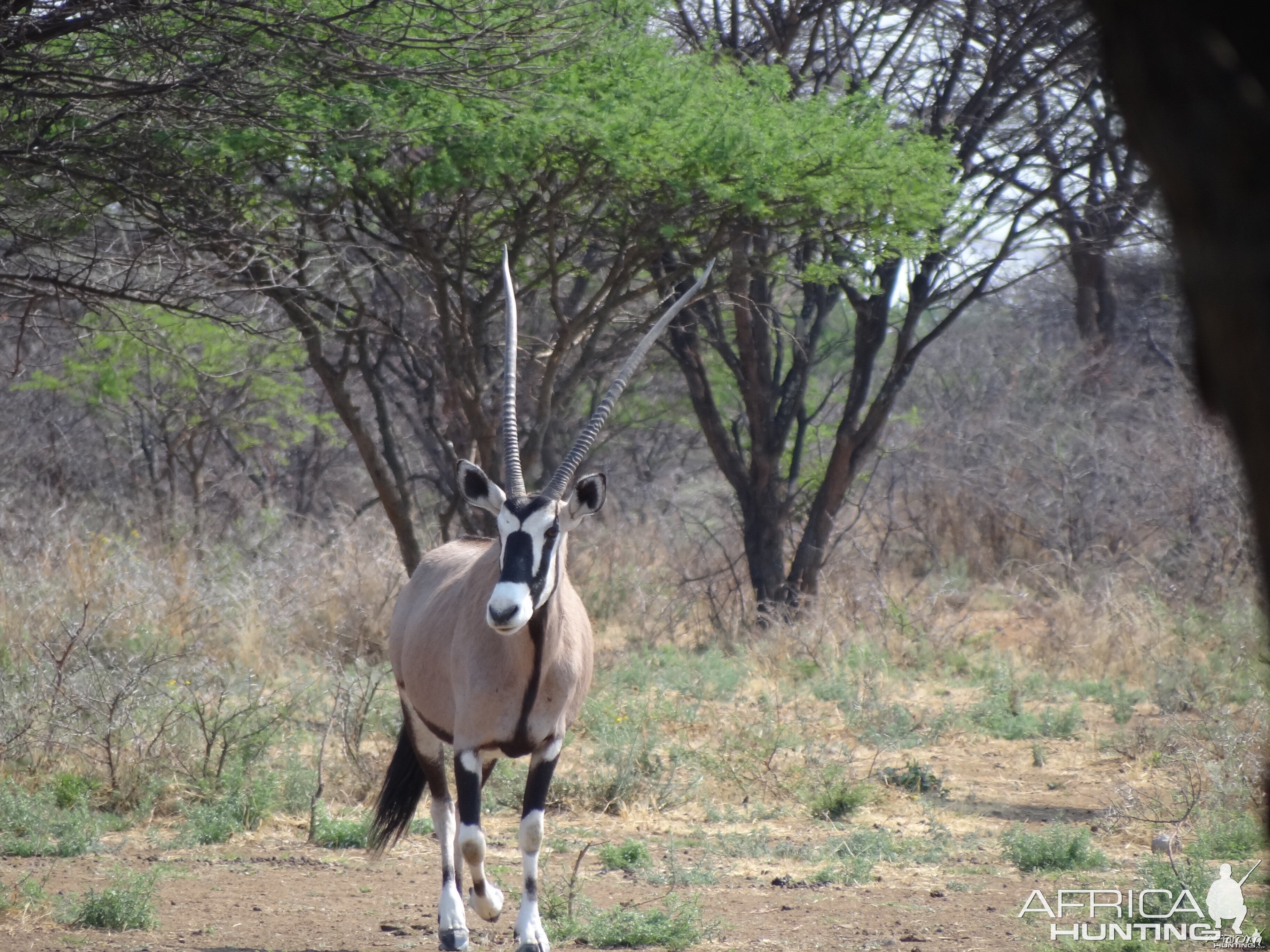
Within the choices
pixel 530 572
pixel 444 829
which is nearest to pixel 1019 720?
pixel 444 829

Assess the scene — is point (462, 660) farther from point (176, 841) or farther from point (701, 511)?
point (701, 511)

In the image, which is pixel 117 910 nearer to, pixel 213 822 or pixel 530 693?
pixel 213 822

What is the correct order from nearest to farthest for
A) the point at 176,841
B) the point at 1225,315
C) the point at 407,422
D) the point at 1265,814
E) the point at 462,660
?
the point at 1225,315 → the point at 1265,814 → the point at 462,660 → the point at 176,841 → the point at 407,422

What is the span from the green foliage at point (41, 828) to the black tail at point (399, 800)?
Answer: 4.25 feet

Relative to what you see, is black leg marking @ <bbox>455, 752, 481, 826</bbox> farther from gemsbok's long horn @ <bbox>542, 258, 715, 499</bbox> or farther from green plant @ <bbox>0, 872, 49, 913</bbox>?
green plant @ <bbox>0, 872, 49, 913</bbox>

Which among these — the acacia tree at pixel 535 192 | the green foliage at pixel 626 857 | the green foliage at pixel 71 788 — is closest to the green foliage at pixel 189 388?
the acacia tree at pixel 535 192

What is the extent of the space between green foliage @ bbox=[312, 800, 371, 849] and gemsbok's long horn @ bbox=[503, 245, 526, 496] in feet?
6.43

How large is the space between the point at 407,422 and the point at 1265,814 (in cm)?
1749

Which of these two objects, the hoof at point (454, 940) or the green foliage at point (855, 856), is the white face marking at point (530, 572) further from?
the green foliage at point (855, 856)

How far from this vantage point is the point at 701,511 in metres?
18.5

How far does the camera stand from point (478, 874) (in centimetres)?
420

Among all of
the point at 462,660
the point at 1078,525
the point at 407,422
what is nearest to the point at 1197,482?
the point at 1078,525

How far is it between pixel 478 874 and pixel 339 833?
1.68 meters

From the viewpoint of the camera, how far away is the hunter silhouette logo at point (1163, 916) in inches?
157
